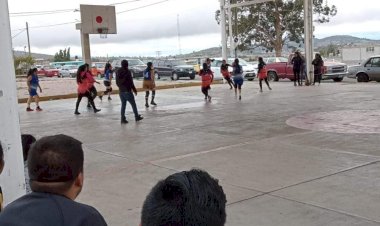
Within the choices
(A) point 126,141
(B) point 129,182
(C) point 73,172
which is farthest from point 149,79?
(C) point 73,172

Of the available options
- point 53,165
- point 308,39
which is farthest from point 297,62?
point 53,165

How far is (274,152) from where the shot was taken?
26.2ft

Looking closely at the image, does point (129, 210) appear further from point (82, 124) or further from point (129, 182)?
point (82, 124)

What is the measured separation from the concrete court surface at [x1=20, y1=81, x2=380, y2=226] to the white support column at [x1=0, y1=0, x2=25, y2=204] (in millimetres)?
1155

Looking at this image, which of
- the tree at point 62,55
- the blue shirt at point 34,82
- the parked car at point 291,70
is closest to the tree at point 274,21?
the parked car at point 291,70

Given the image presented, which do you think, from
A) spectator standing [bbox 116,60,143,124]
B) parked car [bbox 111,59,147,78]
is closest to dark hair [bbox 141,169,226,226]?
spectator standing [bbox 116,60,143,124]

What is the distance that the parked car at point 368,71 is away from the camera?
24.6 metres

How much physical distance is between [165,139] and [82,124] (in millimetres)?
3893

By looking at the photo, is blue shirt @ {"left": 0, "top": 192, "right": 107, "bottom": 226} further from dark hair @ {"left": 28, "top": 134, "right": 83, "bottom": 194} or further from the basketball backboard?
the basketball backboard

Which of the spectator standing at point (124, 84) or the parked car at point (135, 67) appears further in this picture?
the parked car at point (135, 67)

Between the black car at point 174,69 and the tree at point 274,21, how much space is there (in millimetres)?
10436

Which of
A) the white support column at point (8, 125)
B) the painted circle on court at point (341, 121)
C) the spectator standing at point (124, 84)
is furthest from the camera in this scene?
the spectator standing at point (124, 84)

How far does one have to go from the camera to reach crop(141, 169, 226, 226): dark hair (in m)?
1.50

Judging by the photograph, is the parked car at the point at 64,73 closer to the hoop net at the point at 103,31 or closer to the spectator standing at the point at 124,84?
the hoop net at the point at 103,31
